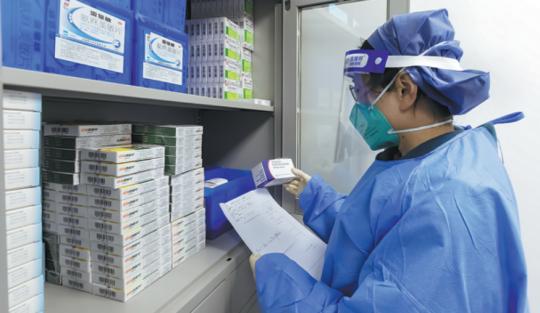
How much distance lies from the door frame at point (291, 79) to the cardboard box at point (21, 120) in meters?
1.06

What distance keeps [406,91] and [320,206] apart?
1.75 feet

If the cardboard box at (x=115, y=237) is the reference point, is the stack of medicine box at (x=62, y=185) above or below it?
above

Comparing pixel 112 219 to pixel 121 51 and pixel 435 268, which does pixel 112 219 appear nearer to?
pixel 121 51

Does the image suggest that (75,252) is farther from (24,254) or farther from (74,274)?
(24,254)

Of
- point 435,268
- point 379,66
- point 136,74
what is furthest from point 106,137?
point 435,268

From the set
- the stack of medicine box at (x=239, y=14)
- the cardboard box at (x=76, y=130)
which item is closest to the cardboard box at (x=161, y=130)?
the cardboard box at (x=76, y=130)

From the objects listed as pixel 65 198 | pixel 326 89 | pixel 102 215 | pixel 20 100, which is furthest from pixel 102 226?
pixel 326 89

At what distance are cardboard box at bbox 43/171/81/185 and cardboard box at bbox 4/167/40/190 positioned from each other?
0.19 meters

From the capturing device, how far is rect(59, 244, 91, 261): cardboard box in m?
0.85

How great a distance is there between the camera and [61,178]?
836mm

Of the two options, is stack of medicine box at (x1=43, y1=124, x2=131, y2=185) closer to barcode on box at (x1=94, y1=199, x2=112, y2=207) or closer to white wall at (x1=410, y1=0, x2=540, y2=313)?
barcode on box at (x1=94, y1=199, x2=112, y2=207)

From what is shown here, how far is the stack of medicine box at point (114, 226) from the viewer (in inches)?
31.6

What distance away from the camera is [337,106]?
1.50 meters

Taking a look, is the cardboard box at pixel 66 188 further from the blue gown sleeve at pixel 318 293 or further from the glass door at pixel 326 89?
the glass door at pixel 326 89
